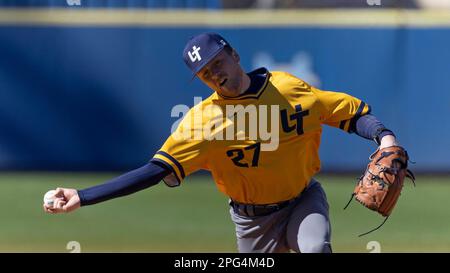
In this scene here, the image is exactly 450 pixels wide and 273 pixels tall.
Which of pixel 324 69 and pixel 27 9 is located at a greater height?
pixel 27 9

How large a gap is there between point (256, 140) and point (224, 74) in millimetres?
368

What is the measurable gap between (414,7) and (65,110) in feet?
11.1

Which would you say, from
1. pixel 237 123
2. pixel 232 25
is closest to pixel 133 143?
pixel 232 25

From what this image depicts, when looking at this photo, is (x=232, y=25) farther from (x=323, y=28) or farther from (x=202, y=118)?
(x=202, y=118)

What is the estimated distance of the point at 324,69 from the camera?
8039 millimetres

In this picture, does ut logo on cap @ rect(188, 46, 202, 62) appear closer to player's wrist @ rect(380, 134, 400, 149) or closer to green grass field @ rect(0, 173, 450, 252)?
player's wrist @ rect(380, 134, 400, 149)

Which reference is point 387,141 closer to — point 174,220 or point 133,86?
point 174,220

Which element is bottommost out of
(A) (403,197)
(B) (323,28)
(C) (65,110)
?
(A) (403,197)

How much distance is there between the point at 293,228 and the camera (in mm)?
4250

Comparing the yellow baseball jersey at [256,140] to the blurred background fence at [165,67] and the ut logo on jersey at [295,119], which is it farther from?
the blurred background fence at [165,67]

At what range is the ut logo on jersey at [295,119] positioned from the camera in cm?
421

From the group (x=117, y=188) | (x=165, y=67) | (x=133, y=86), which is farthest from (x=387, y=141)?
(x=133, y=86)

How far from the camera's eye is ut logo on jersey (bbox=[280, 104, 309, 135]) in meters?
4.21
